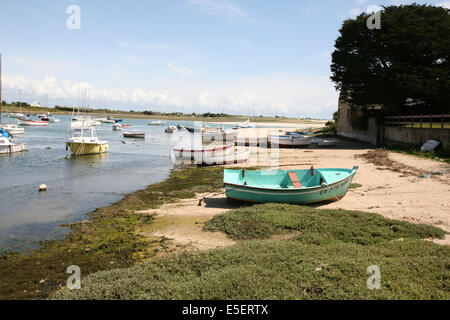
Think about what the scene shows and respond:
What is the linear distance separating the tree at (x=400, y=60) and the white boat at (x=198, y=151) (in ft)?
49.7

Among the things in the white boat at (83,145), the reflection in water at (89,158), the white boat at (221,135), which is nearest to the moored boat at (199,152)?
the reflection in water at (89,158)

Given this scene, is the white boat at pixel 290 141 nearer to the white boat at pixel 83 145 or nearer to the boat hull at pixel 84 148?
the boat hull at pixel 84 148

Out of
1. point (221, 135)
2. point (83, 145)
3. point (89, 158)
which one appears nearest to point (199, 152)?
point (89, 158)

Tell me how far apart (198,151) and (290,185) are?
47.7 ft

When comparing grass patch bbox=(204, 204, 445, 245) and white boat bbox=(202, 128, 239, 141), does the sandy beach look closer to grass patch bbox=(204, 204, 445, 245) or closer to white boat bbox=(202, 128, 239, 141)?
grass patch bbox=(204, 204, 445, 245)

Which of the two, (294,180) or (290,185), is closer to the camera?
(294,180)

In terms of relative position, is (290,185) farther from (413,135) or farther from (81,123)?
(81,123)

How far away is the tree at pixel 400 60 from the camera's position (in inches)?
1117

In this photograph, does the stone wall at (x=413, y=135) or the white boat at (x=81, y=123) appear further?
the white boat at (x=81, y=123)

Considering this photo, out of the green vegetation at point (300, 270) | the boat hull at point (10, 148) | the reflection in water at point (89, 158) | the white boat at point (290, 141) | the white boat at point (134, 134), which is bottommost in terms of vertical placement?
the green vegetation at point (300, 270)

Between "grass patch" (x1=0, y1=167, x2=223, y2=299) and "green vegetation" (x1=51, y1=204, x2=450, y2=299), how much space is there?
3.77 feet

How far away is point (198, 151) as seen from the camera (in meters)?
28.8

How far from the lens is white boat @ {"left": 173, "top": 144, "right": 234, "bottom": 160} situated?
28466 mm
